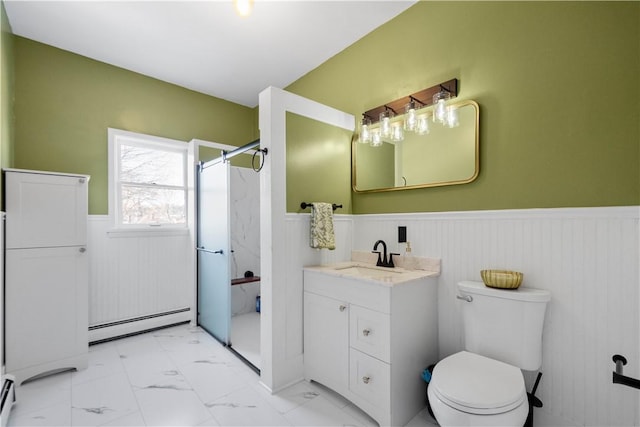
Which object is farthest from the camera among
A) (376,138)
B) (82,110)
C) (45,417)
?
(82,110)

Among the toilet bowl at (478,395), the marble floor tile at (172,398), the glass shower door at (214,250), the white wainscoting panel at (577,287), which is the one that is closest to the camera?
the toilet bowl at (478,395)

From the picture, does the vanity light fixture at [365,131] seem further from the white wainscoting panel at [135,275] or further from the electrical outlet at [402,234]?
the white wainscoting panel at [135,275]

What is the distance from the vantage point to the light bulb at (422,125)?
81.0 inches

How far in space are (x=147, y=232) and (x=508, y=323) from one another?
10.6 ft

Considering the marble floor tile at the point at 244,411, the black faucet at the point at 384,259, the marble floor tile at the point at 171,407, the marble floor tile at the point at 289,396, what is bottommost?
the marble floor tile at the point at 289,396

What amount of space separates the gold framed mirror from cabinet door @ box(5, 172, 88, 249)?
88.5 inches

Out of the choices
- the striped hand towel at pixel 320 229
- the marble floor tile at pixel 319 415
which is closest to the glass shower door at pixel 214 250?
the striped hand towel at pixel 320 229

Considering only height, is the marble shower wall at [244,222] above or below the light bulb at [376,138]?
below

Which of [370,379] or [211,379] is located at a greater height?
[370,379]

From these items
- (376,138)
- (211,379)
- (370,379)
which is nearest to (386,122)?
(376,138)

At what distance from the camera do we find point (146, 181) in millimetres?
3191

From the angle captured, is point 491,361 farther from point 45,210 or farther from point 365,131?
point 45,210

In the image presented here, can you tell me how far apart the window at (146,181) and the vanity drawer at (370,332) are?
243cm

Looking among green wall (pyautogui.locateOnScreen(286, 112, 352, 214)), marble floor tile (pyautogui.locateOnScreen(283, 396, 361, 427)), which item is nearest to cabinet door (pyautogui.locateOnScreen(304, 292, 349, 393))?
marble floor tile (pyautogui.locateOnScreen(283, 396, 361, 427))
